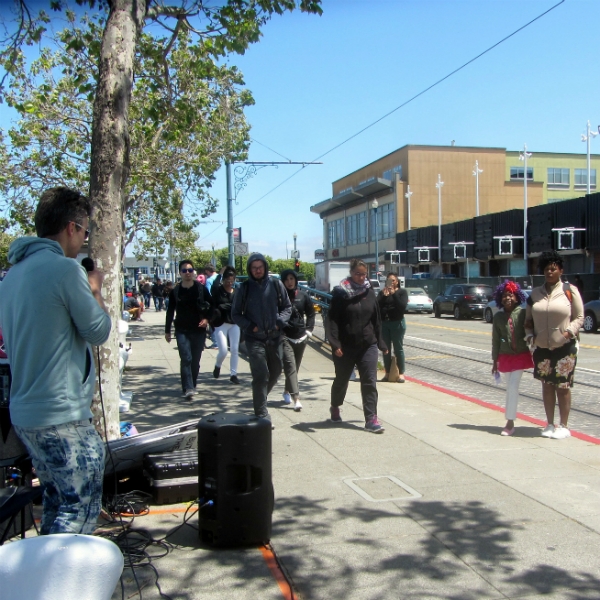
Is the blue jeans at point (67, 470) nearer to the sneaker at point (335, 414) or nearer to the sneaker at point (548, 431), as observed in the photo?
the sneaker at point (335, 414)

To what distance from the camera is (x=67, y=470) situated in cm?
289

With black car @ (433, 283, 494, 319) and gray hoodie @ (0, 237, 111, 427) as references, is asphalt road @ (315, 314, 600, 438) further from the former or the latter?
black car @ (433, 283, 494, 319)

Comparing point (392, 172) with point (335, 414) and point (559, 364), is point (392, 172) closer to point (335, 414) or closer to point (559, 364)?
point (335, 414)

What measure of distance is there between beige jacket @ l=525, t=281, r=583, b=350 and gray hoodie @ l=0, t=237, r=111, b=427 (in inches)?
197

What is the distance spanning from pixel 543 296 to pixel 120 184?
13.7 feet

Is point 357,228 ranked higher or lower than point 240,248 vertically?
higher

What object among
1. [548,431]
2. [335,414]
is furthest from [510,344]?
[335,414]

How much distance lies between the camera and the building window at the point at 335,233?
78625mm

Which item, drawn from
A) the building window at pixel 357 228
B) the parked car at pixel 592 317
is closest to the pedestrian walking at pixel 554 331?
the parked car at pixel 592 317

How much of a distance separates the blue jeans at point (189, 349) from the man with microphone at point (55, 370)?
5832 mm

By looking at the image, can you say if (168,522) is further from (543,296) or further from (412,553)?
(543,296)

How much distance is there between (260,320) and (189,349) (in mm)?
1983

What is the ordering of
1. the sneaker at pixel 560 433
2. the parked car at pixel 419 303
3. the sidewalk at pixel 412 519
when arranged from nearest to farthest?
the sidewalk at pixel 412 519 → the sneaker at pixel 560 433 → the parked car at pixel 419 303

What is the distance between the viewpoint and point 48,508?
302 cm
